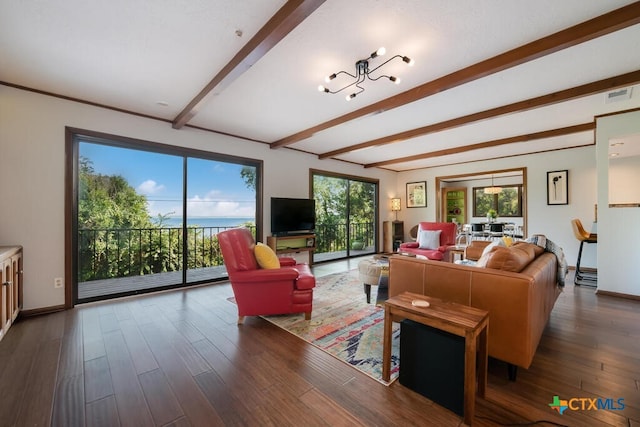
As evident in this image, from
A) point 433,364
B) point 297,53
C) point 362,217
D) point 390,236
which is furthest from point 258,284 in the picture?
point 390,236

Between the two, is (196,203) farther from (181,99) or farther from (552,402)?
(552,402)

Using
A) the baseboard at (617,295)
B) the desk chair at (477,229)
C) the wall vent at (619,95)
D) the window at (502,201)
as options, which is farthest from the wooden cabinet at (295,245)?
the window at (502,201)

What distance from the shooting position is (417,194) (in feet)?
25.3

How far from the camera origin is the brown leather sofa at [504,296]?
164cm

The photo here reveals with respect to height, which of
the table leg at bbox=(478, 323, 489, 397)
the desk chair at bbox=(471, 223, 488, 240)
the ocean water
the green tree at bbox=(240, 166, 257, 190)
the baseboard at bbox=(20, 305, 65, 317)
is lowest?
the baseboard at bbox=(20, 305, 65, 317)

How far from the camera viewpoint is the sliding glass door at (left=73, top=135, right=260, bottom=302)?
3.63 m

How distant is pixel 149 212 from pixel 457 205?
32.1ft

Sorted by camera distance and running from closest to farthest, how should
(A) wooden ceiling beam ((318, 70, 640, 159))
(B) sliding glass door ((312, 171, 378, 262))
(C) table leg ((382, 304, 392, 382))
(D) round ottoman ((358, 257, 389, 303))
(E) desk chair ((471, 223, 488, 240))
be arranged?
(C) table leg ((382, 304, 392, 382)) < (A) wooden ceiling beam ((318, 70, 640, 159)) < (D) round ottoman ((358, 257, 389, 303)) < (B) sliding glass door ((312, 171, 378, 262)) < (E) desk chair ((471, 223, 488, 240))

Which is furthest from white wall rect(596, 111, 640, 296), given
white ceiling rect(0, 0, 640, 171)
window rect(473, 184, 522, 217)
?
window rect(473, 184, 522, 217)

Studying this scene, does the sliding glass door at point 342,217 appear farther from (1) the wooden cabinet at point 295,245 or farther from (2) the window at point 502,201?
(2) the window at point 502,201

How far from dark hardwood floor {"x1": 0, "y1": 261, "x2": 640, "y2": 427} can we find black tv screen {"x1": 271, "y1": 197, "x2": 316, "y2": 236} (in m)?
2.50

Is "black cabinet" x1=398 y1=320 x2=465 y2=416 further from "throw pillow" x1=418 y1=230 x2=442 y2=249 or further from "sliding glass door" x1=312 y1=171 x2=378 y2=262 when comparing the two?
"sliding glass door" x1=312 y1=171 x2=378 y2=262

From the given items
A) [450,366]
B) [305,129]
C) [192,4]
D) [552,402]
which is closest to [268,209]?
[305,129]

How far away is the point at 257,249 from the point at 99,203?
2.69m
